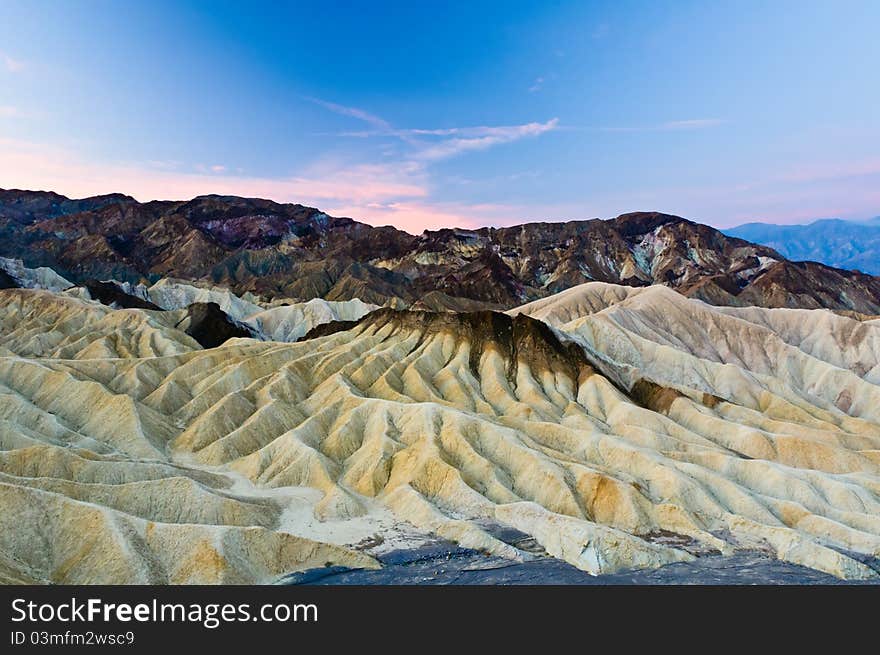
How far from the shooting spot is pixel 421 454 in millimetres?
53844

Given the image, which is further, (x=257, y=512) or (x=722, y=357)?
(x=722, y=357)

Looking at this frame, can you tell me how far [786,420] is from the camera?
245ft

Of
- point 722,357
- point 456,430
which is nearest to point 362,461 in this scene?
point 456,430

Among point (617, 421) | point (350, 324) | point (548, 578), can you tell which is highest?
point (350, 324)

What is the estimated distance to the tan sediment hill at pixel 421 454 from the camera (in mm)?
37719

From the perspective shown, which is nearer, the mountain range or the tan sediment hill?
the tan sediment hill

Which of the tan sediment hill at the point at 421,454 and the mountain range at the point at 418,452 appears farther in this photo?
the mountain range at the point at 418,452

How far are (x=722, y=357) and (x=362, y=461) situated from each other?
264 feet

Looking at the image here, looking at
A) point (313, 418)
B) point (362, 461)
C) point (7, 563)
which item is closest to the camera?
point (7, 563)

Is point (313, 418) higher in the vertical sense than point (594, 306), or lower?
lower

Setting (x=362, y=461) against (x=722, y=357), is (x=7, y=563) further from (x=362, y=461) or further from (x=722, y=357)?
(x=722, y=357)

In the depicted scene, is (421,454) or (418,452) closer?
(421,454)

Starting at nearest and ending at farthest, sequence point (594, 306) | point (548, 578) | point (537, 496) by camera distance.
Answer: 1. point (548, 578)
2. point (537, 496)
3. point (594, 306)

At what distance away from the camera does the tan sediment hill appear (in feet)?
124
